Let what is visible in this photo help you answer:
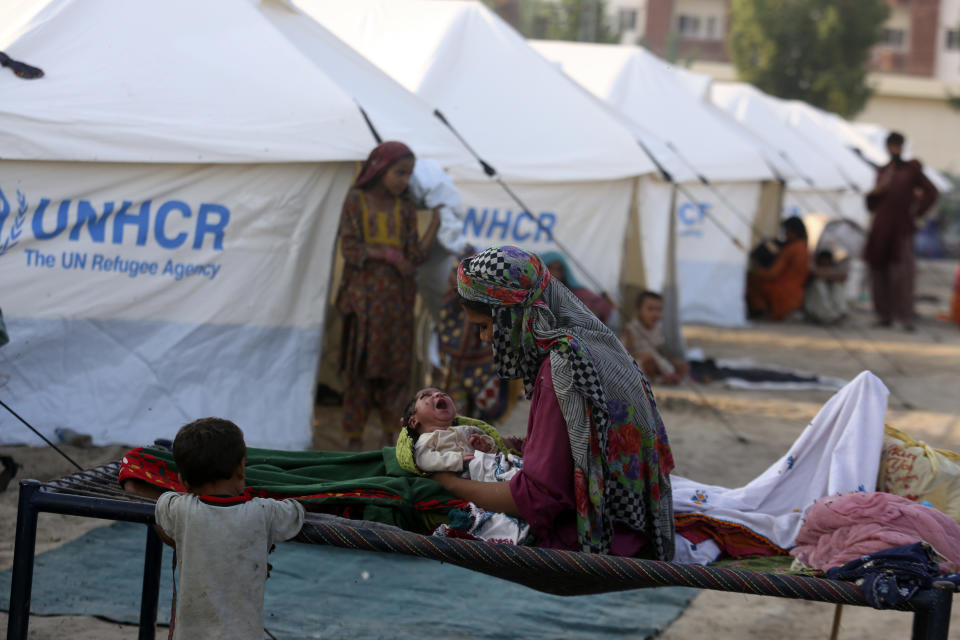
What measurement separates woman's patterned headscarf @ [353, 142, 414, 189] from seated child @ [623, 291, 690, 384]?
3.50m

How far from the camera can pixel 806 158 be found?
671 inches

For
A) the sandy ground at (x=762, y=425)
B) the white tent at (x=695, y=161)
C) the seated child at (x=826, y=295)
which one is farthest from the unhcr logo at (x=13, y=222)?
the seated child at (x=826, y=295)

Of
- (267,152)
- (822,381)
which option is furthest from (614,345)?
(822,381)

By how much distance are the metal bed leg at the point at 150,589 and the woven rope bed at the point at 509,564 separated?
369 mm

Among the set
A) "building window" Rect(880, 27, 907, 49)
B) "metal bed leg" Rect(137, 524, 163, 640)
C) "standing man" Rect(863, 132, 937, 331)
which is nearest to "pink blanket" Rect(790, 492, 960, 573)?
"metal bed leg" Rect(137, 524, 163, 640)

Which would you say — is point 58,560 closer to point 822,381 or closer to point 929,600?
point 929,600

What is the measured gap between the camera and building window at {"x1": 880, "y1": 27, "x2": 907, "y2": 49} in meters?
40.5

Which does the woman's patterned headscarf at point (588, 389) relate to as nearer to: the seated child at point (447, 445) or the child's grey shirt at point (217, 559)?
the seated child at point (447, 445)

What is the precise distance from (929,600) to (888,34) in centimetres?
4207

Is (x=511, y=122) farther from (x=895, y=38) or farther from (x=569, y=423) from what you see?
(x=895, y=38)

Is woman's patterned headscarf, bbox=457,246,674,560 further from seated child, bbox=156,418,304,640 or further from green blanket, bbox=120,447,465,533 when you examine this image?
seated child, bbox=156,418,304,640

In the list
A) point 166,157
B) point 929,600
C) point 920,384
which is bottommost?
point 920,384

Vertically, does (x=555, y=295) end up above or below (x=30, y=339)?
above

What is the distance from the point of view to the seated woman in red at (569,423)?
2900mm
